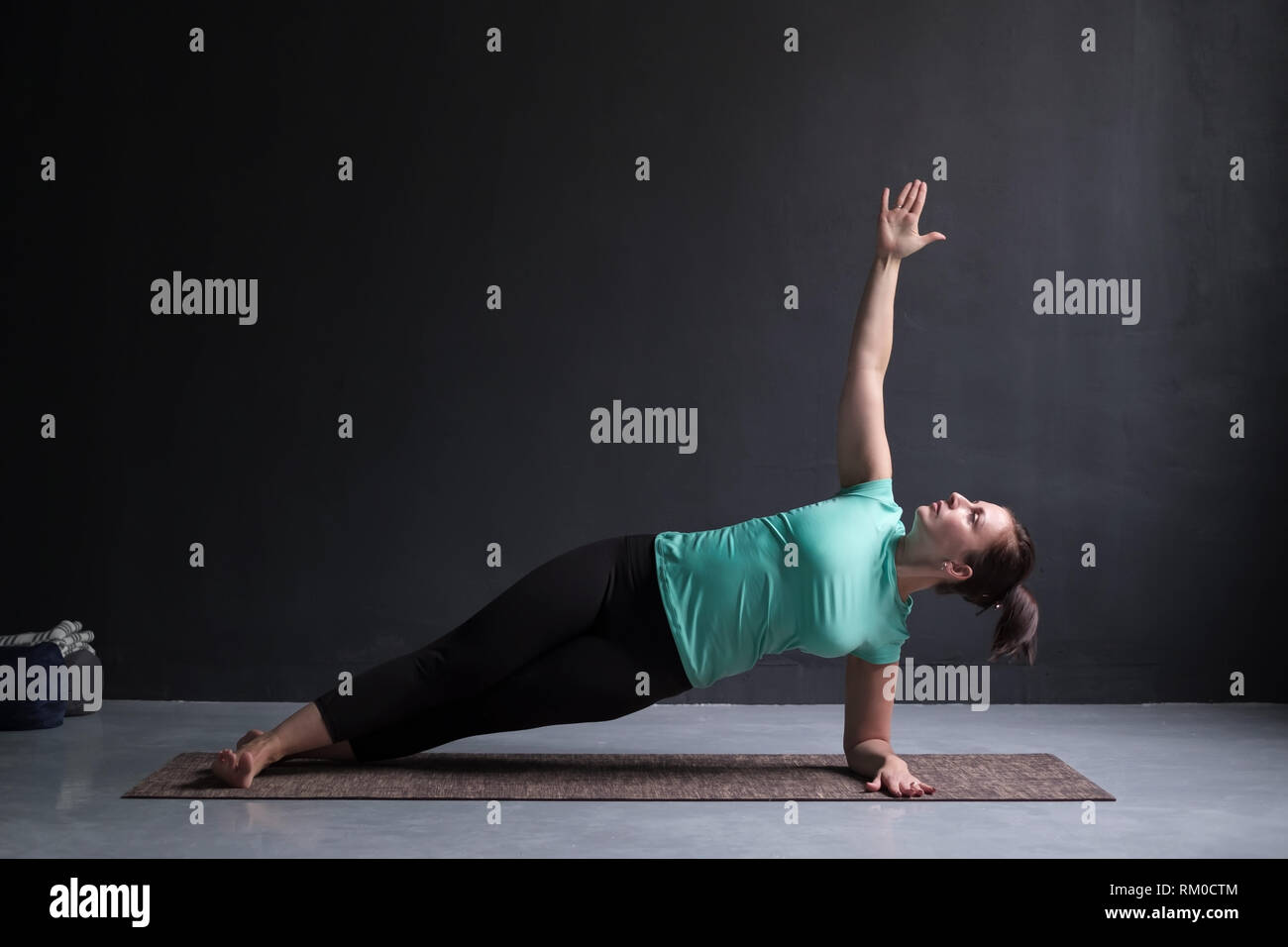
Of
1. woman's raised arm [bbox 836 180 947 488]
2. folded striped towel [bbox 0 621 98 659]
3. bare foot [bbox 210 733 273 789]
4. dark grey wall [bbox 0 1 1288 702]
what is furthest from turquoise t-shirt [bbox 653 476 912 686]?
folded striped towel [bbox 0 621 98 659]

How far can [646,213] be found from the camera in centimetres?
426

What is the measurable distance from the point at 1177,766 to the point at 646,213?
221 centimetres

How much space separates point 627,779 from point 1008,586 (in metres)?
0.92

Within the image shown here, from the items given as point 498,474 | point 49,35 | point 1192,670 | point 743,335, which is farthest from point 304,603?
point 1192,670

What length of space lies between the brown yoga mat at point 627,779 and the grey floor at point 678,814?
0.06 meters

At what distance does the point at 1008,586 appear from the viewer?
2.83 m

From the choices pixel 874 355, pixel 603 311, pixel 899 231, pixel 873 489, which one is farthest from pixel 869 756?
pixel 603 311

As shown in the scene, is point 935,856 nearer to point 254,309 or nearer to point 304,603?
point 304,603

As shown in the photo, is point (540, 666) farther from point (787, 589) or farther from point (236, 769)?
point (236, 769)

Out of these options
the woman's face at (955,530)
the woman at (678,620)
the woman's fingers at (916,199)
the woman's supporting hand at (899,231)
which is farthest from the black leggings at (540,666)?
the woman's fingers at (916,199)

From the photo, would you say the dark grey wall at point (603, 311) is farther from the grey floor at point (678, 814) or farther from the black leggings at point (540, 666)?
the black leggings at point (540, 666)

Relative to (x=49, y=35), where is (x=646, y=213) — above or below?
below

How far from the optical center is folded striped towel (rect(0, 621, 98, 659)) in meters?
3.79

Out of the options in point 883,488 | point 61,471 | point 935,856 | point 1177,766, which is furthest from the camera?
point 61,471
